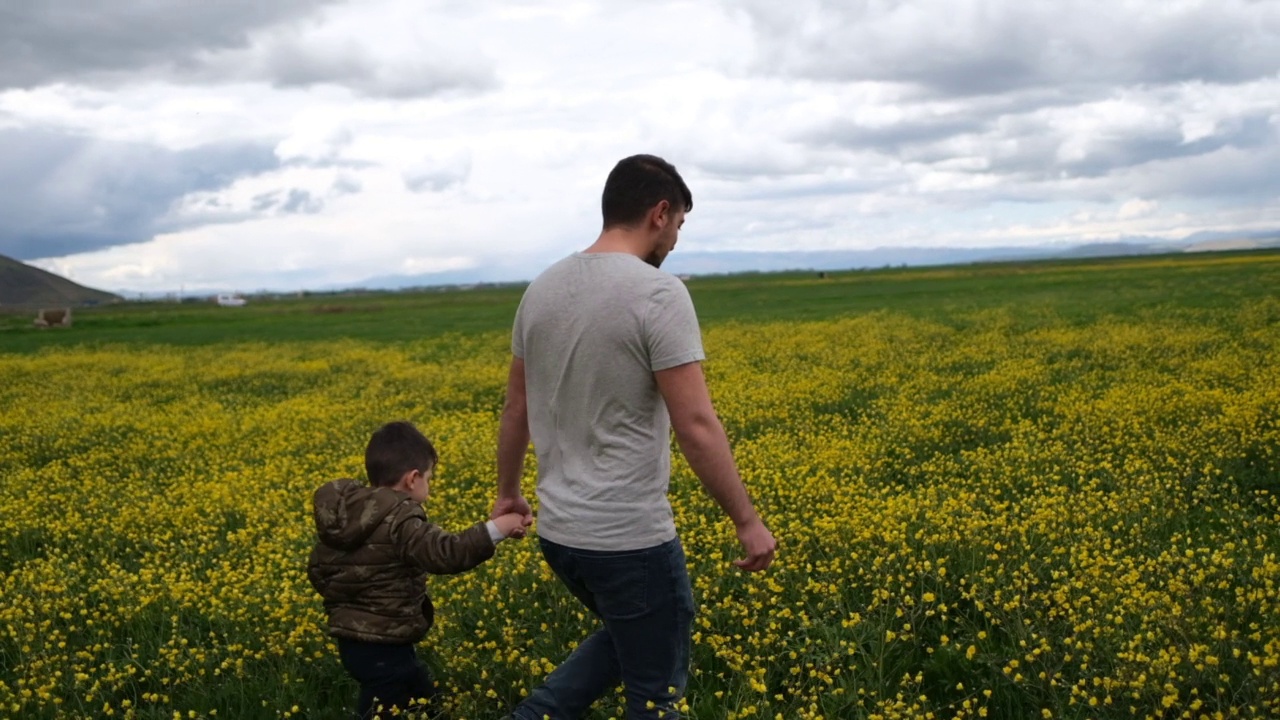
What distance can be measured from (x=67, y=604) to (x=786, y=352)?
1677cm

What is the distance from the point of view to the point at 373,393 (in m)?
18.3

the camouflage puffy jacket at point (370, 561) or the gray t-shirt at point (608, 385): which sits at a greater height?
the gray t-shirt at point (608, 385)

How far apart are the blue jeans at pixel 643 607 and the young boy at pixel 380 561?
901mm

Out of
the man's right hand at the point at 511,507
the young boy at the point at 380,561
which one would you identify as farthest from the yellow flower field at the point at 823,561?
the man's right hand at the point at 511,507

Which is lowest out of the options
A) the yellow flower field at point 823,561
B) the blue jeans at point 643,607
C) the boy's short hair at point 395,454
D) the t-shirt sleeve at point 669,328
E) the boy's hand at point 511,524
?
the yellow flower field at point 823,561

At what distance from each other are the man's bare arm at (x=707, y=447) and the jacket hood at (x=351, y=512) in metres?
1.69

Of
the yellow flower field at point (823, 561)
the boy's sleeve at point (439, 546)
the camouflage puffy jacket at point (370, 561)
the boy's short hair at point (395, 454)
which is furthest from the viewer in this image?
the yellow flower field at point (823, 561)

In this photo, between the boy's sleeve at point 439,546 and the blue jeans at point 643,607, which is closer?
the blue jeans at point 643,607

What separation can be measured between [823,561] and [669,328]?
333 cm

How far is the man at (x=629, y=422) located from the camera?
136 inches

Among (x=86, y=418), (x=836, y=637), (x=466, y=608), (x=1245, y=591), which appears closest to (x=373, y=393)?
(x=86, y=418)

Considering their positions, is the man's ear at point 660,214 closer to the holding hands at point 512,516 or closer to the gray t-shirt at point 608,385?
the gray t-shirt at point 608,385

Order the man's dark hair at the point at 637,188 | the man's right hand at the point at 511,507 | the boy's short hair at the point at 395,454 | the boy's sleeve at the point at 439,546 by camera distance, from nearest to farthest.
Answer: the man's dark hair at the point at 637,188, the boy's sleeve at the point at 439,546, the man's right hand at the point at 511,507, the boy's short hair at the point at 395,454

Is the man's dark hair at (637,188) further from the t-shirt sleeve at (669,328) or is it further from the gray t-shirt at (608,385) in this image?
the t-shirt sleeve at (669,328)
